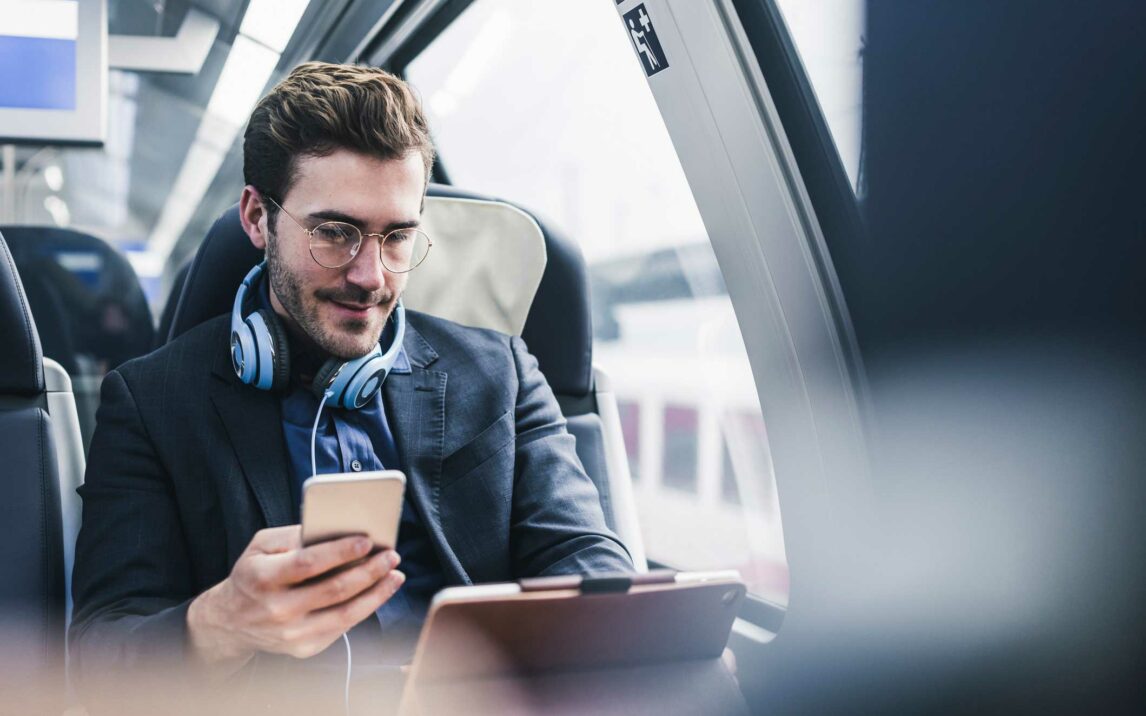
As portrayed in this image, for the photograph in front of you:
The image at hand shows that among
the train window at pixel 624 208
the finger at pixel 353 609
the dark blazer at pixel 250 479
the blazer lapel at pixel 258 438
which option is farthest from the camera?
the train window at pixel 624 208

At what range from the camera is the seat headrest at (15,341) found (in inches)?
59.4

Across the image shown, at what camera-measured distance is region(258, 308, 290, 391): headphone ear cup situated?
4.79 ft

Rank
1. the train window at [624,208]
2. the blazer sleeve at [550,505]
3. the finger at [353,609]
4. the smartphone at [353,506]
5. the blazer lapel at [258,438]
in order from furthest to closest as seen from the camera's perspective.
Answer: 1. the train window at [624,208]
2. the blazer sleeve at [550,505]
3. the blazer lapel at [258,438]
4. the finger at [353,609]
5. the smartphone at [353,506]

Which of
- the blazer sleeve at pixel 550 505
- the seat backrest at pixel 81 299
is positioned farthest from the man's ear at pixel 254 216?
the seat backrest at pixel 81 299

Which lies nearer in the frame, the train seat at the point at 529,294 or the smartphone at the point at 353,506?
the smartphone at the point at 353,506

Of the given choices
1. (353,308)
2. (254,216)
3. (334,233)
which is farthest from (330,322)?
(254,216)

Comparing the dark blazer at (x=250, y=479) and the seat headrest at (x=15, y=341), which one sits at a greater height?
the seat headrest at (x=15, y=341)

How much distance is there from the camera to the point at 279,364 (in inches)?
58.1

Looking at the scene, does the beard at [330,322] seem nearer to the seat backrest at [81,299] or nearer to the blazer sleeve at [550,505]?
the blazer sleeve at [550,505]

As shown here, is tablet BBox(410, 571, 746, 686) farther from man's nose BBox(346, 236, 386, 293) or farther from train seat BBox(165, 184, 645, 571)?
train seat BBox(165, 184, 645, 571)

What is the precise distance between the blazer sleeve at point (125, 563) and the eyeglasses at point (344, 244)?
0.36 metres

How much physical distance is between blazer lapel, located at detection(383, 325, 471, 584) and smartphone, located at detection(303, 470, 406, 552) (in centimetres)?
57

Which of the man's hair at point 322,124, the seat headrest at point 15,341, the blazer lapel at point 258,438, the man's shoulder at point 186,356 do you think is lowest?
the blazer lapel at point 258,438

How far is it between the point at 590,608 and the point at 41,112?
265 centimetres
